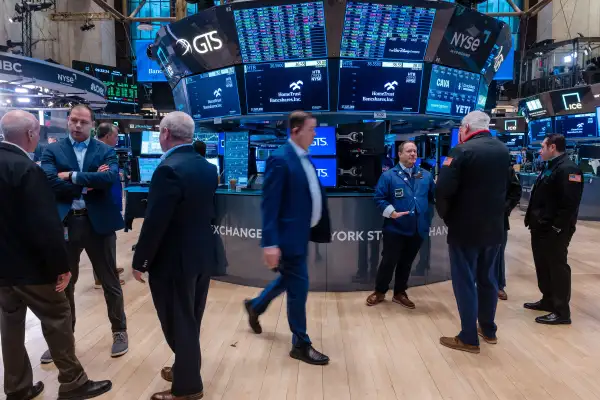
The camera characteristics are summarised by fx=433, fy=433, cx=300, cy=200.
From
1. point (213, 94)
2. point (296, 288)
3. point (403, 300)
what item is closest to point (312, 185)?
point (296, 288)

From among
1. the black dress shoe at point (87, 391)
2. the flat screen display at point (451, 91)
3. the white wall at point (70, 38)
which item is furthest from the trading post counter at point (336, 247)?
the white wall at point (70, 38)

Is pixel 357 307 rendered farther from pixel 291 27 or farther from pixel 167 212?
pixel 291 27

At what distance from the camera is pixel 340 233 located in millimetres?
4648

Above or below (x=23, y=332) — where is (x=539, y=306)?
below

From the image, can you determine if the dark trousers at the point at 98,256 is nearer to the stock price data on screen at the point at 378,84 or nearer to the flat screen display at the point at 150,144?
the stock price data on screen at the point at 378,84

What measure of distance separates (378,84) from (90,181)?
3714 millimetres

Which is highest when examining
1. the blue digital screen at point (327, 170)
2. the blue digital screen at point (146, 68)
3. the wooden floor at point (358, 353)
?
the blue digital screen at point (146, 68)

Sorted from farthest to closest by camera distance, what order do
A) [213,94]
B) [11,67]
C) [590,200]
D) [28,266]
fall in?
[590,200]
[11,67]
[213,94]
[28,266]

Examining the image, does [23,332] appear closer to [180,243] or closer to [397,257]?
[180,243]

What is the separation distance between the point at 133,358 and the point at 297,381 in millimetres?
1229

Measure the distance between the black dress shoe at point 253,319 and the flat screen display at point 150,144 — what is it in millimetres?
3906

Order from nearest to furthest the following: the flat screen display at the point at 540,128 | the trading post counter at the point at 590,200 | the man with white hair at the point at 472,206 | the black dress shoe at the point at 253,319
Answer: the man with white hair at the point at 472,206 → the black dress shoe at the point at 253,319 → the trading post counter at the point at 590,200 → the flat screen display at the point at 540,128

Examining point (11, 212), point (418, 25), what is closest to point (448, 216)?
point (11, 212)

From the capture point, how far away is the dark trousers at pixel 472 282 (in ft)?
10.3
